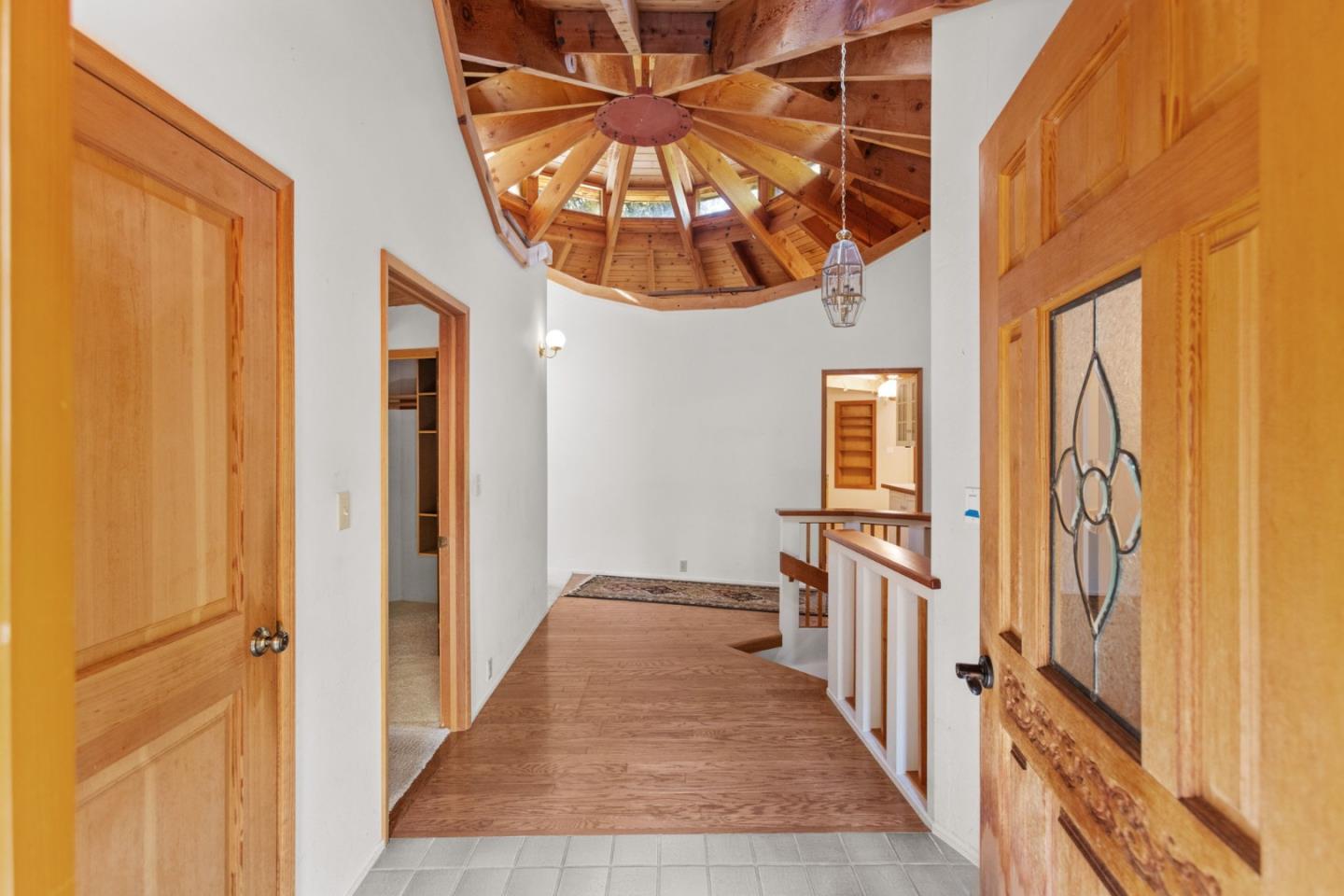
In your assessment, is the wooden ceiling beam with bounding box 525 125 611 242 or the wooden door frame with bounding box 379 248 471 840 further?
the wooden ceiling beam with bounding box 525 125 611 242

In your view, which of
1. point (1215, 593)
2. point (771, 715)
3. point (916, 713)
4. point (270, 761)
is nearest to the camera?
point (1215, 593)

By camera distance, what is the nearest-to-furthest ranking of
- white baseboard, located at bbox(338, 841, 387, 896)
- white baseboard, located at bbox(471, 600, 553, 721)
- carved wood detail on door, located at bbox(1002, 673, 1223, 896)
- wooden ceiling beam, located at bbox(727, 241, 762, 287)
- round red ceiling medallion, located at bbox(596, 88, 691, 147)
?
1. carved wood detail on door, located at bbox(1002, 673, 1223, 896)
2. white baseboard, located at bbox(338, 841, 387, 896)
3. white baseboard, located at bbox(471, 600, 553, 721)
4. round red ceiling medallion, located at bbox(596, 88, 691, 147)
5. wooden ceiling beam, located at bbox(727, 241, 762, 287)

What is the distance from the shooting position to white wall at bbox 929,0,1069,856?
187cm

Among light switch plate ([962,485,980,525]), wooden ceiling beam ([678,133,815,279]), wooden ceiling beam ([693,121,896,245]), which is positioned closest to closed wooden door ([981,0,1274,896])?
light switch plate ([962,485,980,525])

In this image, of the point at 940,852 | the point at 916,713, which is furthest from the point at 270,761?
the point at 916,713

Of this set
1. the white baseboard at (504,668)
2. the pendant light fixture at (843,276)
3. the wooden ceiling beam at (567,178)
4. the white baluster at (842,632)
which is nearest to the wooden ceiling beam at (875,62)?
the pendant light fixture at (843,276)

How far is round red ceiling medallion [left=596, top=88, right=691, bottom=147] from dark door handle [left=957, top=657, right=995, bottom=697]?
323cm

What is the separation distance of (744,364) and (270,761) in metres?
4.78

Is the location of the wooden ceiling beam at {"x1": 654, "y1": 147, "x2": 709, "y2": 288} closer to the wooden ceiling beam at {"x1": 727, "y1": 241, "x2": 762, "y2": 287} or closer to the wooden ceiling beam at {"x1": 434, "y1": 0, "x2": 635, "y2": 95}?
the wooden ceiling beam at {"x1": 727, "y1": 241, "x2": 762, "y2": 287}

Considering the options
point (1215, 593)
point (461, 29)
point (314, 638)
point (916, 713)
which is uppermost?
point (461, 29)

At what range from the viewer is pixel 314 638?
5.19 feet

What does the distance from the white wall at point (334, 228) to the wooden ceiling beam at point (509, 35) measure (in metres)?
0.26

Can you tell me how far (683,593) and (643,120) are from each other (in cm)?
363

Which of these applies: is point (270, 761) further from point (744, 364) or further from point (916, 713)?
point (744, 364)
